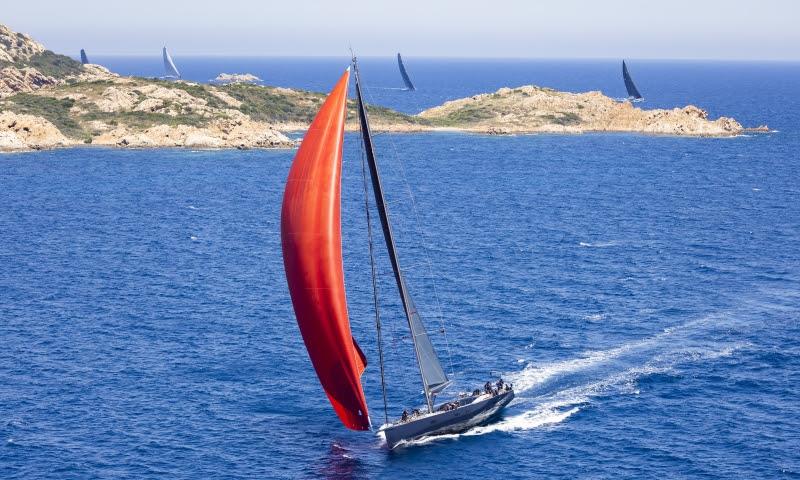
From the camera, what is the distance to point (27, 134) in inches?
7347

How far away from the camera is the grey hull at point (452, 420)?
60.1 meters

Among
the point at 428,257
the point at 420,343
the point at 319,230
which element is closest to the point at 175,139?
the point at 428,257

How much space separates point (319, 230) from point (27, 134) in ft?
483

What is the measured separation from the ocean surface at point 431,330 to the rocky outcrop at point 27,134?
3710 centimetres

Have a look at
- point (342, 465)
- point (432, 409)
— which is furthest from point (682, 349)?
point (342, 465)

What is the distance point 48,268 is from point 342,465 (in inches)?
2160

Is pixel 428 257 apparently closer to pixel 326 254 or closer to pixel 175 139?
pixel 326 254

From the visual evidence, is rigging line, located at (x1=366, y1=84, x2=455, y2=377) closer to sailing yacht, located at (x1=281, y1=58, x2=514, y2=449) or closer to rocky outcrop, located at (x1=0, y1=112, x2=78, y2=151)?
sailing yacht, located at (x1=281, y1=58, x2=514, y2=449)

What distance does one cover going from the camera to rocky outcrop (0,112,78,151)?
183 metres

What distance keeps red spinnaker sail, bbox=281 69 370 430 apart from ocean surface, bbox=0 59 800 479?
27.2ft

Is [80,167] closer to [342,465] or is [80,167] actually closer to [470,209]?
[470,209]

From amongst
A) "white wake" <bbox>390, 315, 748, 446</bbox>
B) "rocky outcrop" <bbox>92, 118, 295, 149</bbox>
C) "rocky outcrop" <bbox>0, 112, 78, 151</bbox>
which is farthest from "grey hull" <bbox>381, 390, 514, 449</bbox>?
"rocky outcrop" <bbox>0, 112, 78, 151</bbox>

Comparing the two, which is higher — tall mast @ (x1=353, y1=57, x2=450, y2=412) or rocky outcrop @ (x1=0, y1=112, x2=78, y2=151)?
rocky outcrop @ (x1=0, y1=112, x2=78, y2=151)

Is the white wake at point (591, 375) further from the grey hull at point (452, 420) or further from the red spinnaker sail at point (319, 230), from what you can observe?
the red spinnaker sail at point (319, 230)
